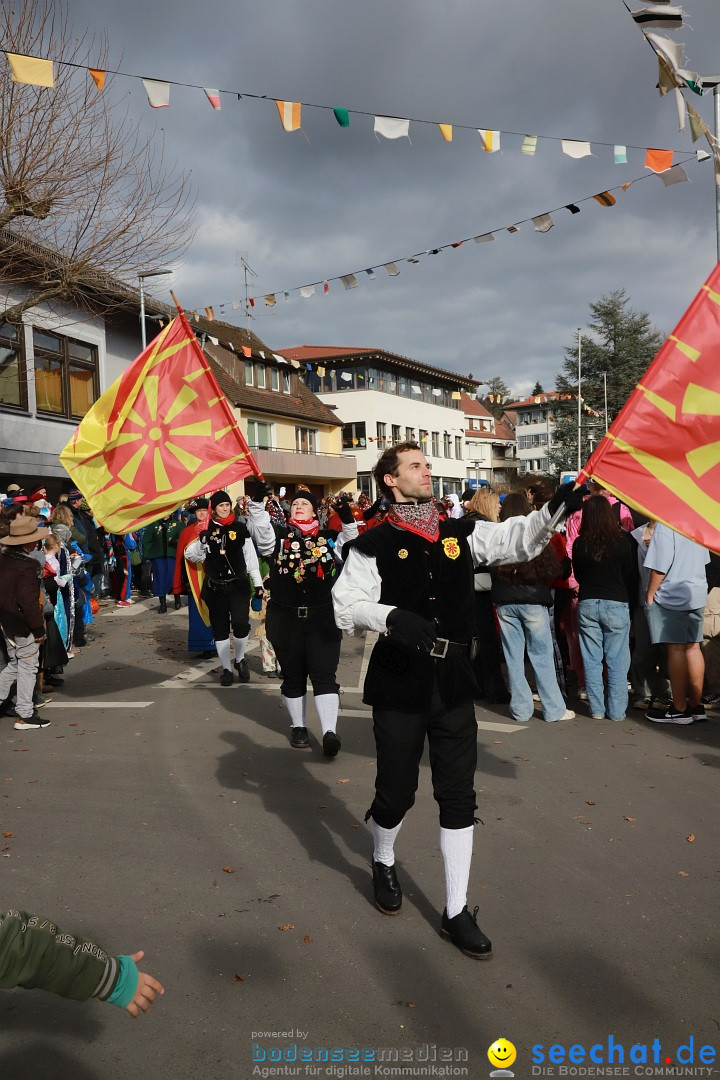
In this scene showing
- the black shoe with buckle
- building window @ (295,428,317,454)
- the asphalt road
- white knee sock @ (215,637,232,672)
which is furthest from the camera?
building window @ (295,428,317,454)

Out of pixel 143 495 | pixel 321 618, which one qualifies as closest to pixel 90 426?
pixel 143 495

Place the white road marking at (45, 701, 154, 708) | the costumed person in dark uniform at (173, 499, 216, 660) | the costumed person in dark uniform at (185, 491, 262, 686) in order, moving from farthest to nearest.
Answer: the costumed person in dark uniform at (173, 499, 216, 660) < the costumed person in dark uniform at (185, 491, 262, 686) < the white road marking at (45, 701, 154, 708)

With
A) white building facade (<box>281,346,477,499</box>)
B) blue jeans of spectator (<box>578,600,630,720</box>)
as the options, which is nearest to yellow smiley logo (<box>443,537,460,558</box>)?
blue jeans of spectator (<box>578,600,630,720</box>)

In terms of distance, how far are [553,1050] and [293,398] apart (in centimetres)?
4335

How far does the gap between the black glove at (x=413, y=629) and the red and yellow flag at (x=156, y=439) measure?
2.96 m

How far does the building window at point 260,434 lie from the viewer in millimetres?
39744

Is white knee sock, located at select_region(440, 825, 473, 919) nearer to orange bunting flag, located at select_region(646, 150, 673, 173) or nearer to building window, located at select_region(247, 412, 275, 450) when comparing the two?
orange bunting flag, located at select_region(646, 150, 673, 173)

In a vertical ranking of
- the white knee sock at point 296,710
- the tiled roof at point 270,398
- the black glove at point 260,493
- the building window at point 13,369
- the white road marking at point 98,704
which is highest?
the tiled roof at point 270,398

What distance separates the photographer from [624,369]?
58.4m

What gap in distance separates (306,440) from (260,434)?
487 cm

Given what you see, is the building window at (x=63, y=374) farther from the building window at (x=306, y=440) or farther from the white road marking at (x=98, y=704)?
the building window at (x=306, y=440)

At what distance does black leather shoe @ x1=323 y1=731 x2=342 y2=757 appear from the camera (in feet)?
20.1

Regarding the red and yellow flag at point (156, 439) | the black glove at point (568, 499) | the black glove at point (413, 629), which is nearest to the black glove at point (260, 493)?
the red and yellow flag at point (156, 439)

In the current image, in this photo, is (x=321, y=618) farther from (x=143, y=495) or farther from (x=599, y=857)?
(x=599, y=857)
